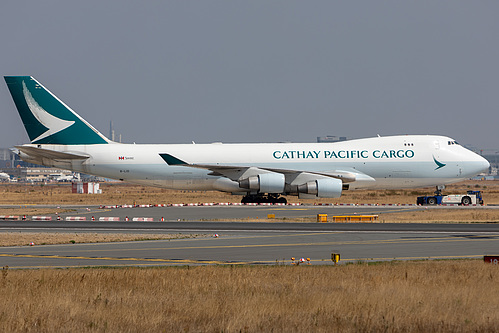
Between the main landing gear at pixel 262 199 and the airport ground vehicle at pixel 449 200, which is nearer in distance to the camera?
the airport ground vehicle at pixel 449 200

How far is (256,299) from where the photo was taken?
15297 mm

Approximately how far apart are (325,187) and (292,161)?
15.8 feet

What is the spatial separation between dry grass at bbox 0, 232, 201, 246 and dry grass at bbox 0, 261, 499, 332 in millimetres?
10726

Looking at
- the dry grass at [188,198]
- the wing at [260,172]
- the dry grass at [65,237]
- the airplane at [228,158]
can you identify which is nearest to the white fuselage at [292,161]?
the airplane at [228,158]

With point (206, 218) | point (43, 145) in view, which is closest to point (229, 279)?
point (206, 218)

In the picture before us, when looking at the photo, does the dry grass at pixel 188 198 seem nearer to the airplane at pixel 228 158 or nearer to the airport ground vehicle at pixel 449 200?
the airport ground vehicle at pixel 449 200

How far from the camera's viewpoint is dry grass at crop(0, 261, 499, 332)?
41.7 ft

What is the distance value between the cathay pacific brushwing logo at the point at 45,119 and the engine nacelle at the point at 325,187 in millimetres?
A: 21533

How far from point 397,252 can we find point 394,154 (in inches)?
1410

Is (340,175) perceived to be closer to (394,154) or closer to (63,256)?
(394,154)

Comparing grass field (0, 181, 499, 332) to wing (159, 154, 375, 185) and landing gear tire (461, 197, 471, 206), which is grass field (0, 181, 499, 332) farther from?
landing gear tire (461, 197, 471, 206)

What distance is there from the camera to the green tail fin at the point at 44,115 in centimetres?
6019

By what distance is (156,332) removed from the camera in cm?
1227

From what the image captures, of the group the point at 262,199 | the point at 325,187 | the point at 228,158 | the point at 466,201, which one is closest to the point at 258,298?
the point at 325,187
